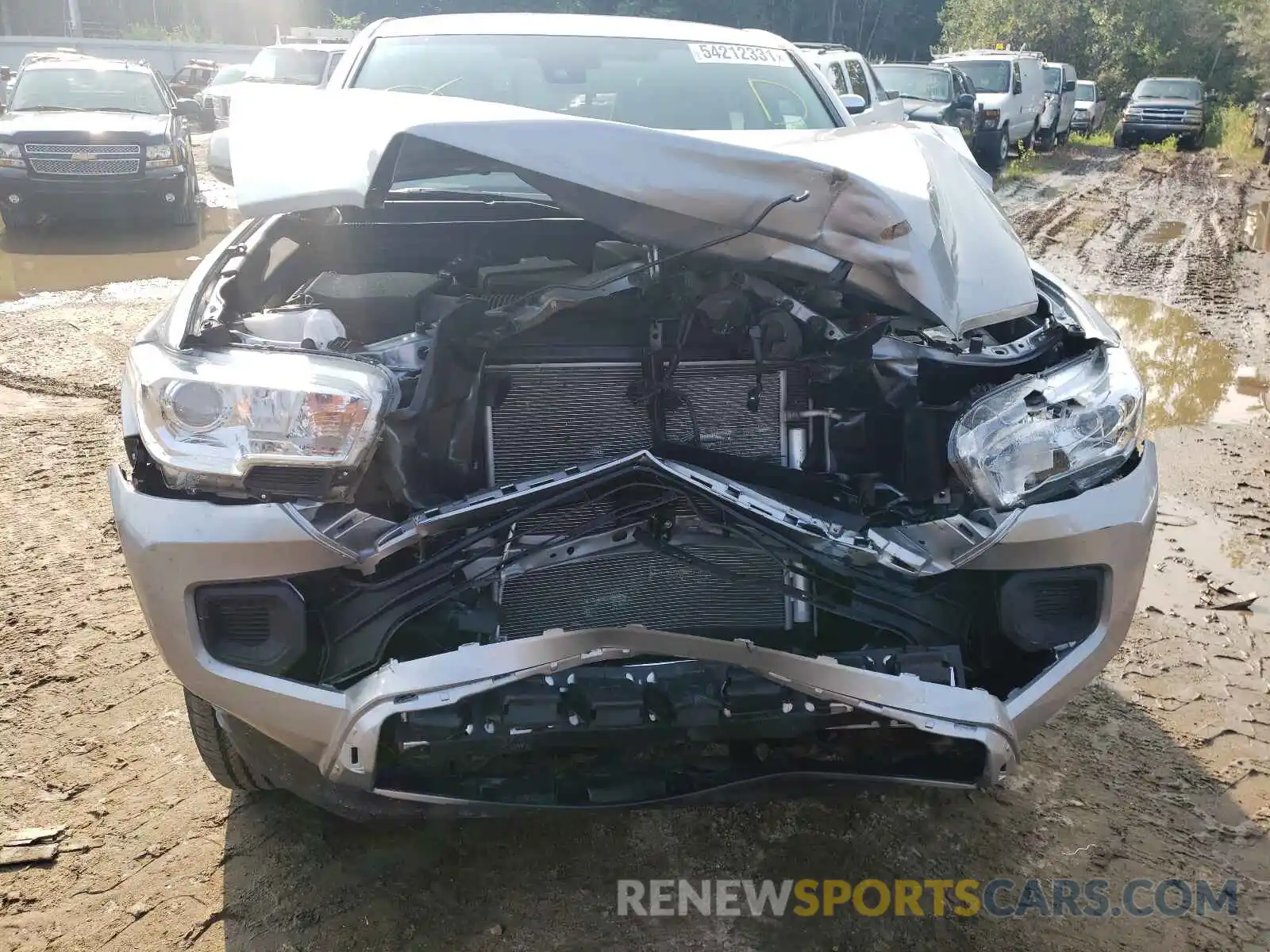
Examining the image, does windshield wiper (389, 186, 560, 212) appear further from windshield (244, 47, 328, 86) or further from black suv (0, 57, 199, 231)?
windshield (244, 47, 328, 86)

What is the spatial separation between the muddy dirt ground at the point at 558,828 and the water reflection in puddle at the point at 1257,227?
8.01 metres

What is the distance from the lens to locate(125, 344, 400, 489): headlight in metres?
1.97

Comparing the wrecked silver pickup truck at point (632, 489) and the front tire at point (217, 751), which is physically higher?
the wrecked silver pickup truck at point (632, 489)

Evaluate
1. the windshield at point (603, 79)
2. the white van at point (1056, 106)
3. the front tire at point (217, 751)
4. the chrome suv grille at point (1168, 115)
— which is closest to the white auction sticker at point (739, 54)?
the windshield at point (603, 79)

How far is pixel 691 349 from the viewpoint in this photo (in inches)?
91.7

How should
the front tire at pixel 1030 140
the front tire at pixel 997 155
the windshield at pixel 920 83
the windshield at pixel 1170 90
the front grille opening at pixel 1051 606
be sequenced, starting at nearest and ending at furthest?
the front grille opening at pixel 1051 606
the windshield at pixel 920 83
the front tire at pixel 997 155
the front tire at pixel 1030 140
the windshield at pixel 1170 90

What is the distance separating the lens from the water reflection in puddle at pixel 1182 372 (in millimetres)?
5598

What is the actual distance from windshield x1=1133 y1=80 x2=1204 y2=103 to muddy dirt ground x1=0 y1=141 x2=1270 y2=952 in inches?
877

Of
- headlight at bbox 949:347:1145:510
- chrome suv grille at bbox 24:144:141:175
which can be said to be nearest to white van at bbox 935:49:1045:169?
chrome suv grille at bbox 24:144:141:175

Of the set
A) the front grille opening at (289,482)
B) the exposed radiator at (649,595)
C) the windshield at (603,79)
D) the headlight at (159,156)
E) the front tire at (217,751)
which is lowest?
the headlight at (159,156)

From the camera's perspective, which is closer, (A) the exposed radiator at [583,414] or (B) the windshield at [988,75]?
(A) the exposed radiator at [583,414]

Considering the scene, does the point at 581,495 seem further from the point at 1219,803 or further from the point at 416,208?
the point at 1219,803

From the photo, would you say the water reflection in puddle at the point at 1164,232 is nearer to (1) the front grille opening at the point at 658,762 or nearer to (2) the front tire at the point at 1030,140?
(2) the front tire at the point at 1030,140

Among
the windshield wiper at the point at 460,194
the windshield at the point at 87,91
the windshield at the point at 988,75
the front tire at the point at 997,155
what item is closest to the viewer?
the windshield wiper at the point at 460,194
